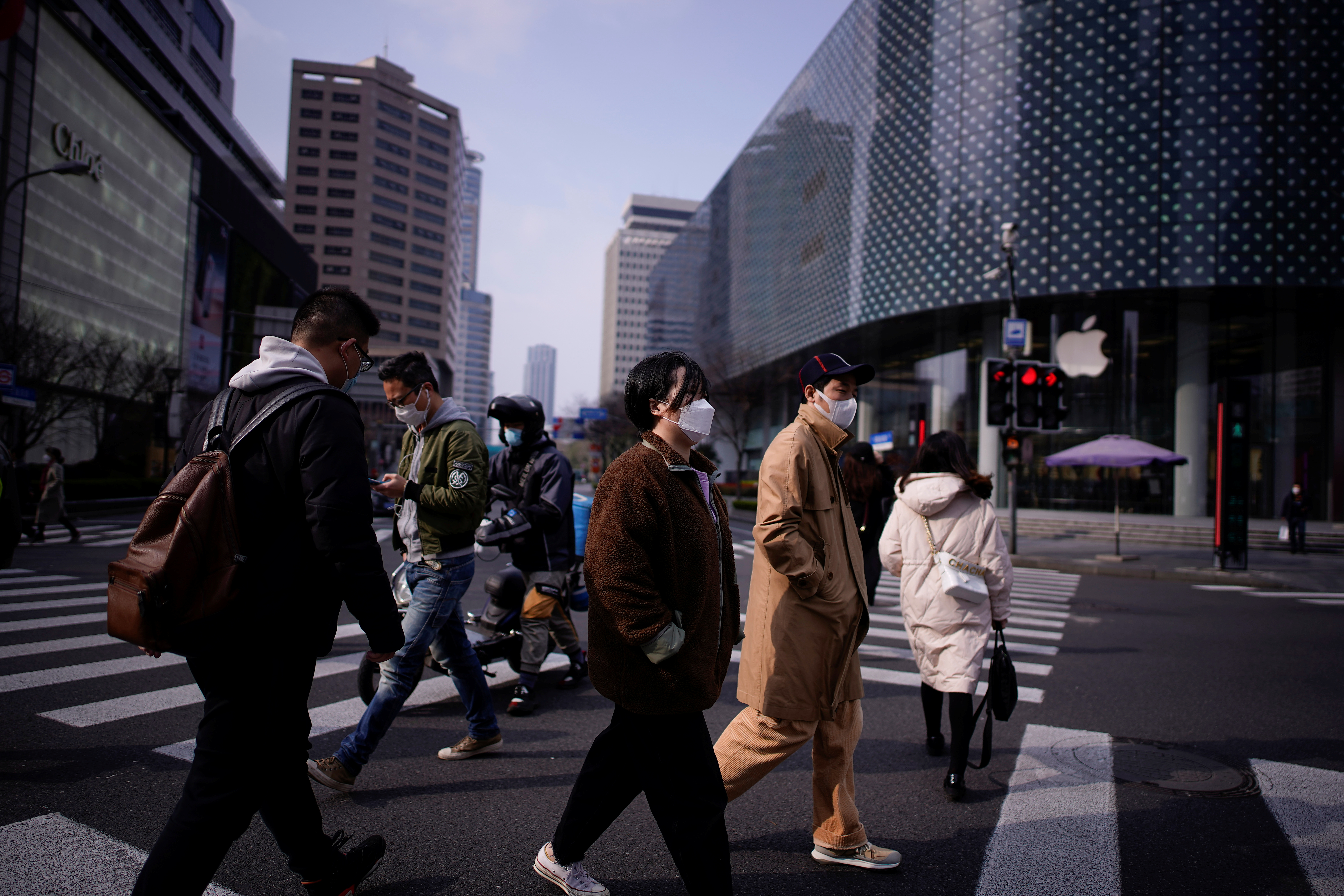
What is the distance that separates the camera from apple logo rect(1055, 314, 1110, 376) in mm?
33406

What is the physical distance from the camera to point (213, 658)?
82.4 inches

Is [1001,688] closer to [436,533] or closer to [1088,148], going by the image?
[436,533]

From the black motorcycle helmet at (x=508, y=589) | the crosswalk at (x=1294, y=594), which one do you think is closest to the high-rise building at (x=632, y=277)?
the crosswalk at (x=1294, y=594)

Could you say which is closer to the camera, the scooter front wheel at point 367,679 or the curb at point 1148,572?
the scooter front wheel at point 367,679

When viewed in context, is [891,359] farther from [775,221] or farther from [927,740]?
[927,740]

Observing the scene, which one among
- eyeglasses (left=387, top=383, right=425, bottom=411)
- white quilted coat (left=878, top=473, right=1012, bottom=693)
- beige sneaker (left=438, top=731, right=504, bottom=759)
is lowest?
beige sneaker (left=438, top=731, right=504, bottom=759)

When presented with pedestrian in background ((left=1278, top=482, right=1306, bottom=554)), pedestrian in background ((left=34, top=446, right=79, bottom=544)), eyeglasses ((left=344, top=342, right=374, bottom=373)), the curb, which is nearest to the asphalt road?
eyeglasses ((left=344, top=342, right=374, bottom=373))

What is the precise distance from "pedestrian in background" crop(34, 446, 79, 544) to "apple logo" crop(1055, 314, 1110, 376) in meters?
34.1

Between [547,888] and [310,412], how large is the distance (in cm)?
178

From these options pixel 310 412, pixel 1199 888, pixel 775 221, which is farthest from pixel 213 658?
pixel 775 221

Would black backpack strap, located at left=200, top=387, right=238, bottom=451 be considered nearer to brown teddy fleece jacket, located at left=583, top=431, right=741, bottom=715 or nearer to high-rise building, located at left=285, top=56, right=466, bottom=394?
brown teddy fleece jacket, located at left=583, top=431, right=741, bottom=715

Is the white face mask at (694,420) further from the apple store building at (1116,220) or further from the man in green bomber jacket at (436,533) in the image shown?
the apple store building at (1116,220)

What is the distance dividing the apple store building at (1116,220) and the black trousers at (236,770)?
2477 centimetres

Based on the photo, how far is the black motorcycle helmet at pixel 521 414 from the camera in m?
4.95
